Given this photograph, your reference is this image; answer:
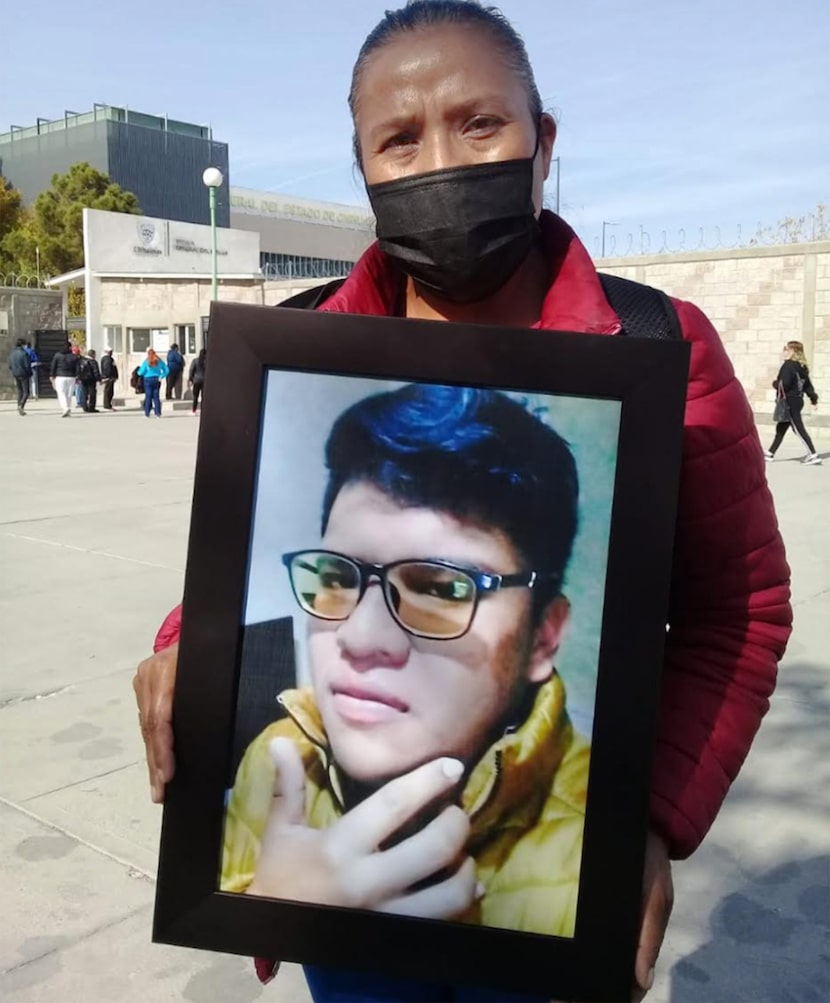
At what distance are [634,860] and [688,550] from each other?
376mm

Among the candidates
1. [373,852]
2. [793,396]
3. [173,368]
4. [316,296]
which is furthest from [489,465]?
[173,368]

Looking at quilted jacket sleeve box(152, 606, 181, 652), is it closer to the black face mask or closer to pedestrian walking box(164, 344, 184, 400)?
the black face mask

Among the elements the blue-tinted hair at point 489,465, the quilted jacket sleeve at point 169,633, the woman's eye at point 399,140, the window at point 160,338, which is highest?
the window at point 160,338

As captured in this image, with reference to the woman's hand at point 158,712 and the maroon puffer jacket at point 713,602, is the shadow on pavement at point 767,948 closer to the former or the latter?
the maroon puffer jacket at point 713,602

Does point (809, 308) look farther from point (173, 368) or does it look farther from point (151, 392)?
point (173, 368)

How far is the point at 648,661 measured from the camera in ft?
3.55

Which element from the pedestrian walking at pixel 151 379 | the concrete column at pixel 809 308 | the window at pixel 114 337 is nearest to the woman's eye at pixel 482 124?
the concrete column at pixel 809 308

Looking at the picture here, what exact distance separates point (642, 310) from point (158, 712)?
0.78 metres

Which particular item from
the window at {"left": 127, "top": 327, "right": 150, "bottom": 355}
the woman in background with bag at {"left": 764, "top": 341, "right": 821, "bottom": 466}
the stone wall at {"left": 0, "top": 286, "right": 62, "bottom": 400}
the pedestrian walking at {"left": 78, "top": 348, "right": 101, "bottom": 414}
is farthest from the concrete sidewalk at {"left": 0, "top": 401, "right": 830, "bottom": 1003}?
the stone wall at {"left": 0, "top": 286, "right": 62, "bottom": 400}

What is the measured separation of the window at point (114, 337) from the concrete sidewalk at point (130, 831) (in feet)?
86.2

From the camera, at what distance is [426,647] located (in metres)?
1.11

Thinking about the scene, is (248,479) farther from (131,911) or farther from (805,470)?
(805,470)

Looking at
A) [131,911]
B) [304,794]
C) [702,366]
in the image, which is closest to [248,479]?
[304,794]

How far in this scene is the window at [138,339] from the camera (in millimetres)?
31531
